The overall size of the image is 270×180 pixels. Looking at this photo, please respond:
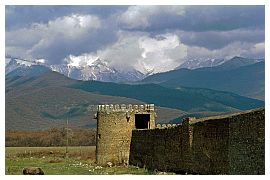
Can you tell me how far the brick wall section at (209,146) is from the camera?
19.4m

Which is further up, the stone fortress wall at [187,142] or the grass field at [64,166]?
the stone fortress wall at [187,142]

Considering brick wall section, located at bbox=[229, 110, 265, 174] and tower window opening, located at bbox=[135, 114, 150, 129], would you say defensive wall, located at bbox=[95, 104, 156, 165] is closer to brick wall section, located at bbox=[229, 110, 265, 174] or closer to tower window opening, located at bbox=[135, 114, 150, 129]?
tower window opening, located at bbox=[135, 114, 150, 129]

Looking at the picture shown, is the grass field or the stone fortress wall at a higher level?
the stone fortress wall

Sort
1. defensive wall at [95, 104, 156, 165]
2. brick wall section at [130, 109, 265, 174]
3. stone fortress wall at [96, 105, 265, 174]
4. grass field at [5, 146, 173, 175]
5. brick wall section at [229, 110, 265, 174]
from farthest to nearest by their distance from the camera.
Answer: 1. defensive wall at [95, 104, 156, 165]
2. grass field at [5, 146, 173, 175]
3. stone fortress wall at [96, 105, 265, 174]
4. brick wall section at [130, 109, 265, 174]
5. brick wall section at [229, 110, 265, 174]

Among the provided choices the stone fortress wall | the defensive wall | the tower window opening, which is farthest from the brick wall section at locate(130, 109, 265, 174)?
the tower window opening

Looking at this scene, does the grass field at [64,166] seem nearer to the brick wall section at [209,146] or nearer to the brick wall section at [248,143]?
the brick wall section at [209,146]

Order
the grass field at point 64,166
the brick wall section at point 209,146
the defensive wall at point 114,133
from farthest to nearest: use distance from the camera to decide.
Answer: the defensive wall at point 114,133, the grass field at point 64,166, the brick wall section at point 209,146

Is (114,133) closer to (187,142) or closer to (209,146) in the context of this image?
(187,142)

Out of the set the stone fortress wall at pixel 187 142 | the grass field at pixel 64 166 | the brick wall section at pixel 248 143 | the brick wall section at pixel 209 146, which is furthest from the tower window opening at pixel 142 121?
the brick wall section at pixel 248 143

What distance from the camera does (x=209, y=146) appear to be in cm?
2461

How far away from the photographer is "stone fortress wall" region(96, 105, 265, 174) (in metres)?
19.6

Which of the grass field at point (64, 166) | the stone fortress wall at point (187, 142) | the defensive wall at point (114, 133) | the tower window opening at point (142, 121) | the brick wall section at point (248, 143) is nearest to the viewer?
the brick wall section at point (248, 143)

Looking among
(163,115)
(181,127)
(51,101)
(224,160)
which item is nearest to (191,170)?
(181,127)

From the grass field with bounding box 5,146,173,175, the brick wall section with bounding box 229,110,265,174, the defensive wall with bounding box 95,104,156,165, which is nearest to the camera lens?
the brick wall section with bounding box 229,110,265,174
